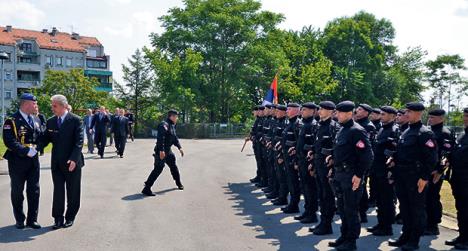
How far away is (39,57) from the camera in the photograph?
80500 mm

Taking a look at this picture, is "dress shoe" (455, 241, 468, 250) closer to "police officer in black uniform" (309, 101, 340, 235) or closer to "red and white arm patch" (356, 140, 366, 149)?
"police officer in black uniform" (309, 101, 340, 235)

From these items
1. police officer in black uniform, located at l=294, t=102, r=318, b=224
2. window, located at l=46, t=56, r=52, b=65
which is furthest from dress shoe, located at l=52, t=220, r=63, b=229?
window, located at l=46, t=56, r=52, b=65

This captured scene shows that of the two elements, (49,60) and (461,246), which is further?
(49,60)

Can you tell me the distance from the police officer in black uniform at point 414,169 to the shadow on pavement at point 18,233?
535cm

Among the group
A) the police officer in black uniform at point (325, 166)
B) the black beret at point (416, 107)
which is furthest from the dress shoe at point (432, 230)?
the black beret at point (416, 107)

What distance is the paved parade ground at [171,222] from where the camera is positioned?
7.14 metres

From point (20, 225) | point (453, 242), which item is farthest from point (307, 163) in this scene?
point (20, 225)

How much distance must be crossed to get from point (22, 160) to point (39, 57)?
78536mm

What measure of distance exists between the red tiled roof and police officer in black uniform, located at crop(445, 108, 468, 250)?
257 feet

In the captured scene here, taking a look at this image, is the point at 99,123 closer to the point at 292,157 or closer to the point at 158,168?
the point at 158,168

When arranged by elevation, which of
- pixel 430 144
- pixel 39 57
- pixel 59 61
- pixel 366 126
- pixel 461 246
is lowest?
pixel 461 246

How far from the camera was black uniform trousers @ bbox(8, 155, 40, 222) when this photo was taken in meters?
7.95

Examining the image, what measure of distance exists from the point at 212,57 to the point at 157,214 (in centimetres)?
4087

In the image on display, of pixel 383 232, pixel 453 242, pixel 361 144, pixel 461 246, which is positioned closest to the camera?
pixel 361 144
